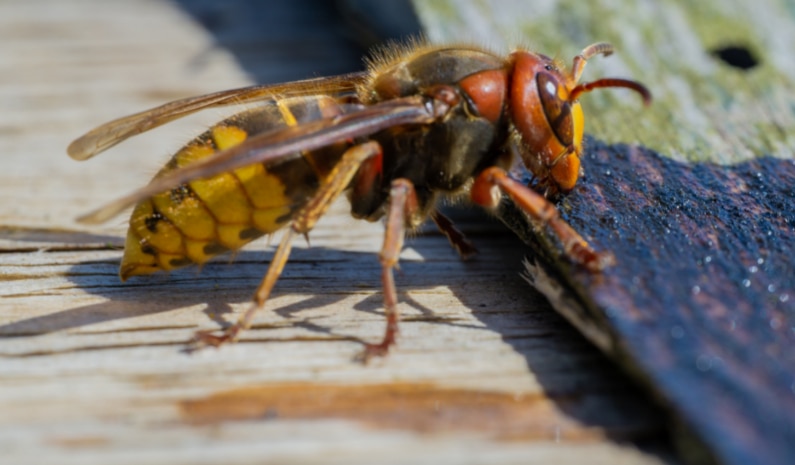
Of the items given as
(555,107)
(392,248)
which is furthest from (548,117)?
(392,248)

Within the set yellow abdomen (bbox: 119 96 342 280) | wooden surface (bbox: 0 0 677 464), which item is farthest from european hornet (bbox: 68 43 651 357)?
wooden surface (bbox: 0 0 677 464)

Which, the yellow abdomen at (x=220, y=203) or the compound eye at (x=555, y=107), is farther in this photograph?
the compound eye at (x=555, y=107)

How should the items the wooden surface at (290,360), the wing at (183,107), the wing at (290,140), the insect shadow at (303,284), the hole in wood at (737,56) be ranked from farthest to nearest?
the hole in wood at (737,56) → the wing at (183,107) → the insect shadow at (303,284) → the wing at (290,140) → the wooden surface at (290,360)

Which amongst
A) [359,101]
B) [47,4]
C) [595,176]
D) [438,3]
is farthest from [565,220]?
[47,4]

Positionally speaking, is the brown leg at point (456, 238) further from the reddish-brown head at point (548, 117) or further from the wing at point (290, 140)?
the wing at point (290, 140)

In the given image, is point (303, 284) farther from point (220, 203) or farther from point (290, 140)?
point (290, 140)

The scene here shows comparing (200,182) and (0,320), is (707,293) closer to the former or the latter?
(200,182)

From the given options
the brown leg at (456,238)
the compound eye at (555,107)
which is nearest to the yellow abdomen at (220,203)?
the brown leg at (456,238)
